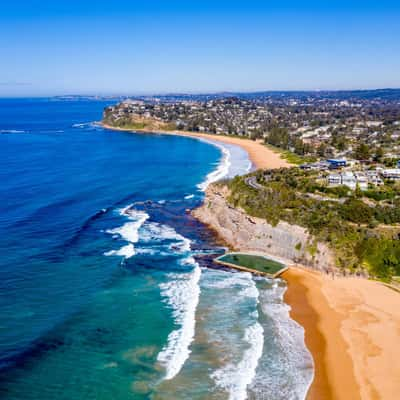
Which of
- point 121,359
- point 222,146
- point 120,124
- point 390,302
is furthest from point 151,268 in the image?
point 120,124

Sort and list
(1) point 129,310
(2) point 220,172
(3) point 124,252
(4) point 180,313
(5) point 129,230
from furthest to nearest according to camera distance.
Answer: (2) point 220,172 → (5) point 129,230 → (3) point 124,252 → (1) point 129,310 → (4) point 180,313

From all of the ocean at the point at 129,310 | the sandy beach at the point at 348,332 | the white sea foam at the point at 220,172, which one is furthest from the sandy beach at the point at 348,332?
the white sea foam at the point at 220,172

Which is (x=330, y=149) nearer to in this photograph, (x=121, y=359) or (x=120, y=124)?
(x=121, y=359)

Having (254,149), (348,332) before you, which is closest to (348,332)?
(348,332)

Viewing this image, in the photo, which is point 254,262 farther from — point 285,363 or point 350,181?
point 350,181

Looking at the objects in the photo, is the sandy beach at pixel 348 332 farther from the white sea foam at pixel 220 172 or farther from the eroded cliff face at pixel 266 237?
the white sea foam at pixel 220 172

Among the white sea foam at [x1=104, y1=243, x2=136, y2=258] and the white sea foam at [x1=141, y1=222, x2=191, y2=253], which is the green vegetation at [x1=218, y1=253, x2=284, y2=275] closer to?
the white sea foam at [x1=141, y1=222, x2=191, y2=253]

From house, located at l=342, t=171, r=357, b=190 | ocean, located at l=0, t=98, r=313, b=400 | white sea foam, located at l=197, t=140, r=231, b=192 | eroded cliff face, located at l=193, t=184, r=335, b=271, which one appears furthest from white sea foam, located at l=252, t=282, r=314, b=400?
white sea foam, located at l=197, t=140, r=231, b=192
